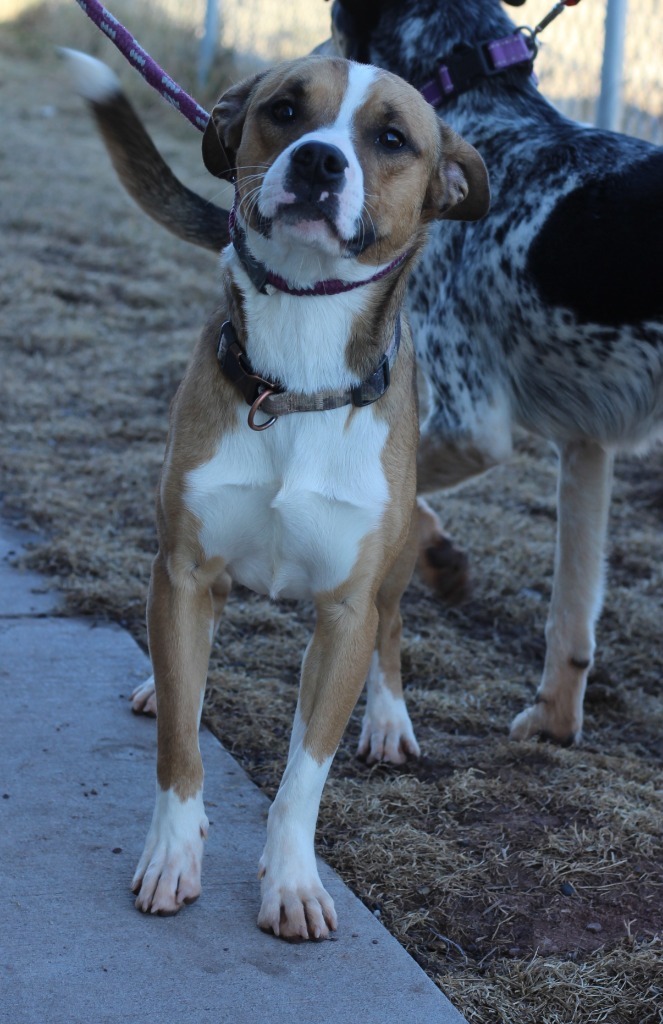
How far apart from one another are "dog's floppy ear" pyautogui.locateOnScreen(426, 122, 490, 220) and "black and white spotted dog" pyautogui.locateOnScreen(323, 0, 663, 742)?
1.57 ft

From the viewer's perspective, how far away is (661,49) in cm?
607

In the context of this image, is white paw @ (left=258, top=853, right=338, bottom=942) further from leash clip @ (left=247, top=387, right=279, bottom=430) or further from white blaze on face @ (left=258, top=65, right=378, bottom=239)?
white blaze on face @ (left=258, top=65, right=378, bottom=239)

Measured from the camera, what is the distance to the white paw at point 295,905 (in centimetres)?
213

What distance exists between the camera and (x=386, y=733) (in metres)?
2.90

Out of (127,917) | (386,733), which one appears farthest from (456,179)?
(127,917)

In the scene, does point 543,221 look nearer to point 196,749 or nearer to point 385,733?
point 385,733

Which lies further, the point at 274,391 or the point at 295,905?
the point at 274,391

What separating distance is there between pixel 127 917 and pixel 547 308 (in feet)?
5.84

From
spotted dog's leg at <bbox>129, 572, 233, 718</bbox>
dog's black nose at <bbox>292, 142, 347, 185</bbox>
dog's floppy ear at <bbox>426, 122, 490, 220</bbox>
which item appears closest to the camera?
dog's black nose at <bbox>292, 142, 347, 185</bbox>

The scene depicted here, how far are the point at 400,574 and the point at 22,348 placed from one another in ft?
11.8

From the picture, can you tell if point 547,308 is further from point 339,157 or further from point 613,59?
point 613,59

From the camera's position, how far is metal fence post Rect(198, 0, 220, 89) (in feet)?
38.8

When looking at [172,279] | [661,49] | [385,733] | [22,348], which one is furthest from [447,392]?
[172,279]

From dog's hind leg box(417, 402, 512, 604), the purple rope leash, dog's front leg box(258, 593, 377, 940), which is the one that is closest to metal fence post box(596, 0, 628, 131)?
dog's hind leg box(417, 402, 512, 604)
